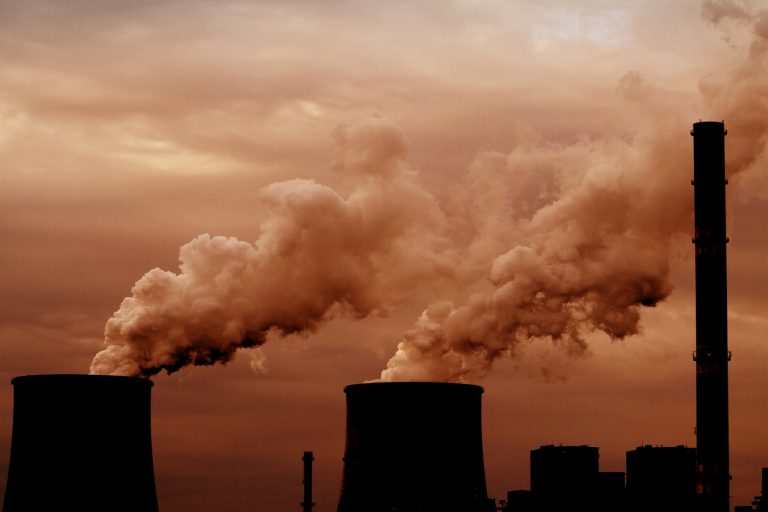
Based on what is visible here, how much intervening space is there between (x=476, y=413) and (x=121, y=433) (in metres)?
8.28

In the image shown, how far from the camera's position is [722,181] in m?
43.7

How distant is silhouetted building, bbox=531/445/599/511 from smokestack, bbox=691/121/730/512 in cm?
401

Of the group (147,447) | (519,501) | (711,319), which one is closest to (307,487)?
(519,501)

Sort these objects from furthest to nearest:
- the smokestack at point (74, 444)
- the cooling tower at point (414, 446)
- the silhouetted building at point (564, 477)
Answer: the silhouetted building at point (564, 477), the cooling tower at point (414, 446), the smokestack at point (74, 444)

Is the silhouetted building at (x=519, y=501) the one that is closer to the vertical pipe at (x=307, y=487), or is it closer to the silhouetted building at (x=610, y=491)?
the silhouetted building at (x=610, y=491)

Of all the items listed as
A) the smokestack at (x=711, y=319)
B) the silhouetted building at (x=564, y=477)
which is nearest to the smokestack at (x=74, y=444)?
the silhouetted building at (x=564, y=477)

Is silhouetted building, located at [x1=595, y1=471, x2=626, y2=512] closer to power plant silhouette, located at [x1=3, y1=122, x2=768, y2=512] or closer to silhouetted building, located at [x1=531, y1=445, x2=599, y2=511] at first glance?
silhouetted building, located at [x1=531, y1=445, x2=599, y2=511]

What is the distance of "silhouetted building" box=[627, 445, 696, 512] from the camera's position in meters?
46.8

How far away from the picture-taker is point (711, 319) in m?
43.8

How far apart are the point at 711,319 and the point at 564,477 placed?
7.08 metres

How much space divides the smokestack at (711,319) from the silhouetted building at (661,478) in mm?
3076

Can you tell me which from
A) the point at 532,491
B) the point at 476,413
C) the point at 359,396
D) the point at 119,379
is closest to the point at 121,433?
the point at 119,379

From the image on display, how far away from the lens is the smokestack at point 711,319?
43.5 metres

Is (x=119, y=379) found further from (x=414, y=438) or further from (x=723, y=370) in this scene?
(x=723, y=370)
